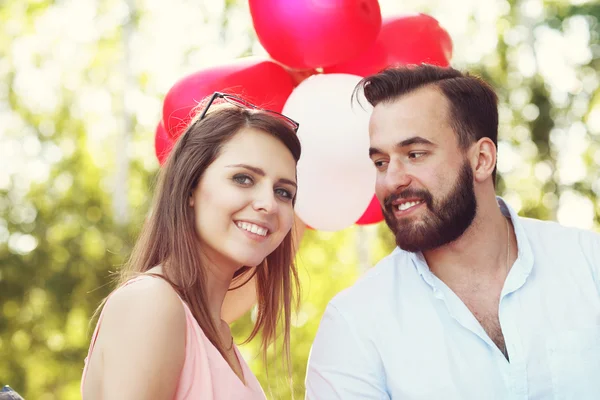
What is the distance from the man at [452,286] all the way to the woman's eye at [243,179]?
0.61 metres

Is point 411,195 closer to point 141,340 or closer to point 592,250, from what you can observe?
point 592,250

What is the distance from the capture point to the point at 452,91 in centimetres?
283

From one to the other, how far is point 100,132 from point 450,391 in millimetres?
9613

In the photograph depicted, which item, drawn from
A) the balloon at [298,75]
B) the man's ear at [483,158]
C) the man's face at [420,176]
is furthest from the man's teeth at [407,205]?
the balloon at [298,75]

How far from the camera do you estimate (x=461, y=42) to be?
10406mm

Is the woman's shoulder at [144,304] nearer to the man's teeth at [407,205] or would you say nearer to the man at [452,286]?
the man at [452,286]

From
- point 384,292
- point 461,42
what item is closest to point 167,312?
point 384,292

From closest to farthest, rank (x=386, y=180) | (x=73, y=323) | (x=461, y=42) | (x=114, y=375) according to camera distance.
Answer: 1. (x=114, y=375)
2. (x=386, y=180)
3. (x=73, y=323)
4. (x=461, y=42)

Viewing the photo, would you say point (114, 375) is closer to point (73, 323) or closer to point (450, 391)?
point (450, 391)

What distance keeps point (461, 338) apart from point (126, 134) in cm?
810

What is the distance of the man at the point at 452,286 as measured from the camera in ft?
8.16

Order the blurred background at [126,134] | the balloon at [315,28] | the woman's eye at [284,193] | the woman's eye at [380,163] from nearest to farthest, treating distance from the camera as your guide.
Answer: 1. the woman's eye at [284,193]
2. the woman's eye at [380,163]
3. the balloon at [315,28]
4. the blurred background at [126,134]

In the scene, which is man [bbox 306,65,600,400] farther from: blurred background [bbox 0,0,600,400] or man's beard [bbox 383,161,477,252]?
blurred background [bbox 0,0,600,400]

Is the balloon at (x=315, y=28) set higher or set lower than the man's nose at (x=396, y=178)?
higher
